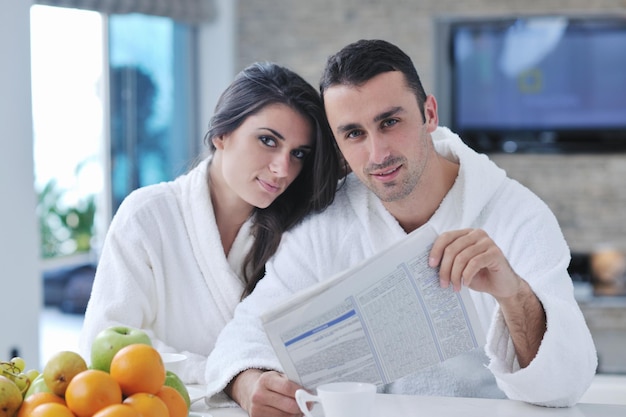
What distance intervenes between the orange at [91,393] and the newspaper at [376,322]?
31cm

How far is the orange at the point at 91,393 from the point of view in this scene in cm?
112

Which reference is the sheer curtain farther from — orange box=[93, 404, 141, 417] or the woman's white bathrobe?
orange box=[93, 404, 141, 417]

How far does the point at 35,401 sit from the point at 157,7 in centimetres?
394

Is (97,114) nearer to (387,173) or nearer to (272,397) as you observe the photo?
(387,173)

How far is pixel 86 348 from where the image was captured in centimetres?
190

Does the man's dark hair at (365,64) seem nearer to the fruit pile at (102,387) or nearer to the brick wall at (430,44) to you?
the fruit pile at (102,387)

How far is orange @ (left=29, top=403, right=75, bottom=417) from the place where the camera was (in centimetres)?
112

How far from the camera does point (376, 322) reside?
142cm

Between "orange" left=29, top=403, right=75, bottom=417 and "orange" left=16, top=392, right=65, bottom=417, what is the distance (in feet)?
0.08

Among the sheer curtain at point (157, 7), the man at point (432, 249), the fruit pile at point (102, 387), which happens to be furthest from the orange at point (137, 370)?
the sheer curtain at point (157, 7)

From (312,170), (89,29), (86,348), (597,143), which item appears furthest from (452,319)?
(597,143)

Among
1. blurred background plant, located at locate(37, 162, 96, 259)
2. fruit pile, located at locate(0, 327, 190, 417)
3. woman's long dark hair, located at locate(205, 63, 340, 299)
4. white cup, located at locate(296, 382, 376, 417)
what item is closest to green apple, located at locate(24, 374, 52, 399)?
fruit pile, located at locate(0, 327, 190, 417)

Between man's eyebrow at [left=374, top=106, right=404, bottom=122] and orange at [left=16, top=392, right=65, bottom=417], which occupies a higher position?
man's eyebrow at [left=374, top=106, right=404, bottom=122]

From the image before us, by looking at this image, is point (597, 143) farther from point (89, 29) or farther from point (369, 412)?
point (369, 412)
